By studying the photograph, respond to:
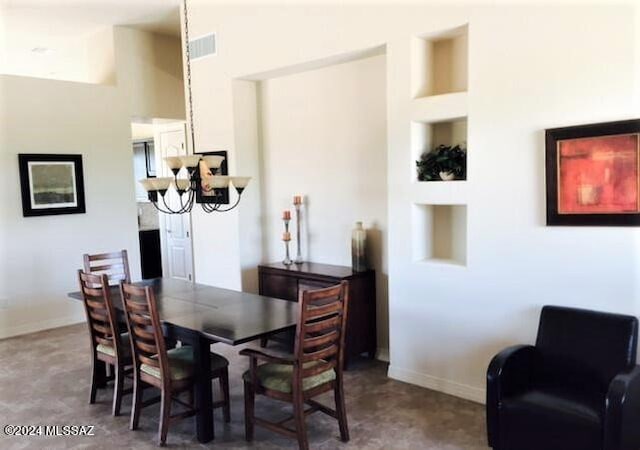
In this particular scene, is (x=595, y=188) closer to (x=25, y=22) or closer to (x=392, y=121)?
(x=392, y=121)

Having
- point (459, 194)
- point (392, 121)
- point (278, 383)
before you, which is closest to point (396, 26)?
point (392, 121)

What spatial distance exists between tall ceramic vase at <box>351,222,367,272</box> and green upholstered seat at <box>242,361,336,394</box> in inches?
57.1

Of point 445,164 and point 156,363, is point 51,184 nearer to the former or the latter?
point 156,363

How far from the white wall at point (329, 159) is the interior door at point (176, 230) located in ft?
7.21

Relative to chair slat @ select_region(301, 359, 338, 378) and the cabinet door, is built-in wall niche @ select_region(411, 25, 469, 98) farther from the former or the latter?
the cabinet door

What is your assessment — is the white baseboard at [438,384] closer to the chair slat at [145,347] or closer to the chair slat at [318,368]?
the chair slat at [318,368]

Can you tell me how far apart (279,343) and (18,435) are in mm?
2254

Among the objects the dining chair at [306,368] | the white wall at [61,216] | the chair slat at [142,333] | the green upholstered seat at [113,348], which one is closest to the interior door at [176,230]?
the white wall at [61,216]

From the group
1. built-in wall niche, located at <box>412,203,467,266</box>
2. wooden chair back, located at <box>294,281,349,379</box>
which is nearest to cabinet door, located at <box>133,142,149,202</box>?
built-in wall niche, located at <box>412,203,467,266</box>

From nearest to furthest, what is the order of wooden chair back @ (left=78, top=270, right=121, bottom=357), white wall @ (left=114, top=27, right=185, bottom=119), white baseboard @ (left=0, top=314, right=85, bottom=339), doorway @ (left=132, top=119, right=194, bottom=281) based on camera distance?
wooden chair back @ (left=78, top=270, right=121, bottom=357)
white baseboard @ (left=0, top=314, right=85, bottom=339)
white wall @ (left=114, top=27, right=185, bottom=119)
doorway @ (left=132, top=119, right=194, bottom=281)

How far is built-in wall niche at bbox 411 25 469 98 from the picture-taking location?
12.3 feet

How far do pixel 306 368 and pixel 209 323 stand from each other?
2.17 ft

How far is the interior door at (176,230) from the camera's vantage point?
7.09 metres

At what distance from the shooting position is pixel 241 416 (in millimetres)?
3477
